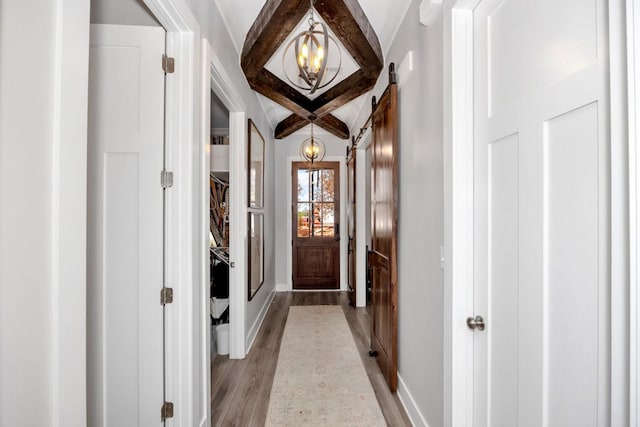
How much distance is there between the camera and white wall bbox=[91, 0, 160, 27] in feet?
5.14

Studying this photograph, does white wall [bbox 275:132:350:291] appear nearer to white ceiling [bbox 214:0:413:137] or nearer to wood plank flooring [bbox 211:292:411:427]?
wood plank flooring [bbox 211:292:411:427]

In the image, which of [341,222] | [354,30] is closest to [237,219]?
[354,30]

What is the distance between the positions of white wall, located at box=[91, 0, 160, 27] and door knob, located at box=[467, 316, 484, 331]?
2116mm

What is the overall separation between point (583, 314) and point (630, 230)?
30cm

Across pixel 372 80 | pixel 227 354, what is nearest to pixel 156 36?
pixel 372 80

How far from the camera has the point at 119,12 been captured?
162 centimetres

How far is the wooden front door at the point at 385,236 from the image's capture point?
7.54 feet

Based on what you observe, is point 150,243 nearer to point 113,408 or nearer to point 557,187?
point 113,408

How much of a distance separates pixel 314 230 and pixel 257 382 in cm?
331

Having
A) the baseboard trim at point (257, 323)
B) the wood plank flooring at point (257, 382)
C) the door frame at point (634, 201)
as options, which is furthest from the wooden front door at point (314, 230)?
the door frame at point (634, 201)

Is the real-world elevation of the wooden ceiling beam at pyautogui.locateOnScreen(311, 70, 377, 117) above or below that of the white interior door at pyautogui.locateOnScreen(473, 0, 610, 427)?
above

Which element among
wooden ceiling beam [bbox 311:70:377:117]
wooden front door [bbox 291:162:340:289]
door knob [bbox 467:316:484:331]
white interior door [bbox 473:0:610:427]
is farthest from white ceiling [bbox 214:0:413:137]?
wooden front door [bbox 291:162:340:289]

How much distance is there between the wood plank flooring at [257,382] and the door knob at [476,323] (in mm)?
1051

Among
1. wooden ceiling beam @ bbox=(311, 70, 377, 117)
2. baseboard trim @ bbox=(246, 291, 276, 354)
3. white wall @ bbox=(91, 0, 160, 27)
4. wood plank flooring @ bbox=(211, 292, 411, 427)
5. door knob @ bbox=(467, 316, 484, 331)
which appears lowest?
wood plank flooring @ bbox=(211, 292, 411, 427)
